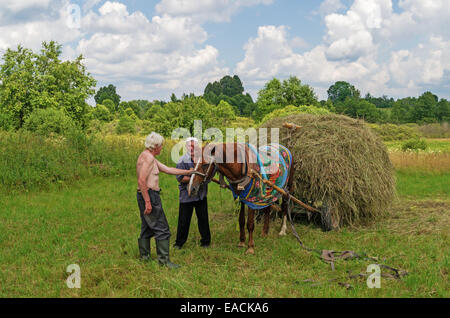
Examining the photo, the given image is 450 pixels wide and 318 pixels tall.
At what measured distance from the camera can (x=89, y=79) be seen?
28.2 metres

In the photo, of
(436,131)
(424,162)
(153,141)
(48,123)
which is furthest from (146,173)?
(436,131)

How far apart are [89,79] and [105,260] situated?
25.6m

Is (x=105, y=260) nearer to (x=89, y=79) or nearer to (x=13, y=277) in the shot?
(x=13, y=277)

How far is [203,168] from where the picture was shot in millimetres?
5191

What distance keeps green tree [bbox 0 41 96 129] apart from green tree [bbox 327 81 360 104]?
6926cm

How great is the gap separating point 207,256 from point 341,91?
90.5m

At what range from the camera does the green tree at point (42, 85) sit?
23141 millimetres

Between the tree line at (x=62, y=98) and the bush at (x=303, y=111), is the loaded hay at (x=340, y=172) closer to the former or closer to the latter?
the bush at (x=303, y=111)

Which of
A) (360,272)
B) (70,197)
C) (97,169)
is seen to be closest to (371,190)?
(360,272)

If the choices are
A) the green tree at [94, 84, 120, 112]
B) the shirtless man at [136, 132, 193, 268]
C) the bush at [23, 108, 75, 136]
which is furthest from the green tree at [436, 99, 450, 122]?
the shirtless man at [136, 132, 193, 268]

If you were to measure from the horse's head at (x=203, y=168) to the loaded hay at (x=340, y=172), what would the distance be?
2.58 meters

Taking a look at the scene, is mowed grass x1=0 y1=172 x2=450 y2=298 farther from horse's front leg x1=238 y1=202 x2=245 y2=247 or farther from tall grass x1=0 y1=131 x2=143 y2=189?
tall grass x1=0 y1=131 x2=143 y2=189

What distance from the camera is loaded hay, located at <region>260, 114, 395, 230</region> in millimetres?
6973
